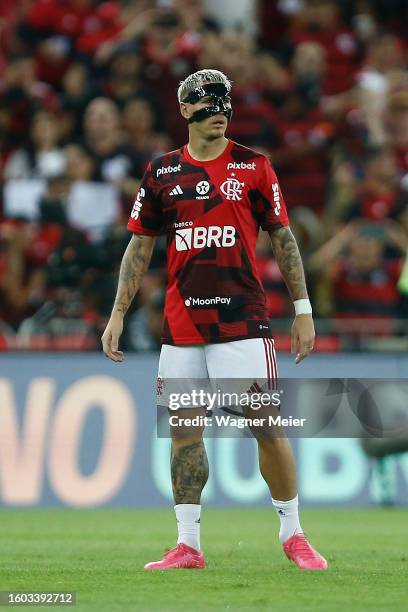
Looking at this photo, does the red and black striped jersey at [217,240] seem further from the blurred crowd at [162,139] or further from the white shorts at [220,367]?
the blurred crowd at [162,139]

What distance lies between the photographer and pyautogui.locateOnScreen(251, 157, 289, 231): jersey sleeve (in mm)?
7465

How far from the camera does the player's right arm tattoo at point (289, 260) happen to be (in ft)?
24.7

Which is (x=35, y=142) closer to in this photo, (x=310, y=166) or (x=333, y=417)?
(x=310, y=166)

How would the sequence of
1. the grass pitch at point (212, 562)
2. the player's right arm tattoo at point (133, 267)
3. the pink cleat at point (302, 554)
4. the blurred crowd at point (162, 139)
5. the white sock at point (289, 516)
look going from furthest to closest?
the blurred crowd at point (162, 139) < the player's right arm tattoo at point (133, 267) < the white sock at point (289, 516) < the pink cleat at point (302, 554) < the grass pitch at point (212, 562)

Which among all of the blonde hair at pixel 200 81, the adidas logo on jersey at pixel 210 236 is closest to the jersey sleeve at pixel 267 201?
the adidas logo on jersey at pixel 210 236

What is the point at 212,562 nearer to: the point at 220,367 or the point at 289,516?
the point at 289,516

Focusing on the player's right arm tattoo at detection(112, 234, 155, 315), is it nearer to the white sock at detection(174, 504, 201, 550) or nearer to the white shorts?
the white shorts

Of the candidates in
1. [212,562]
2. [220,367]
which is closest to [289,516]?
[212,562]

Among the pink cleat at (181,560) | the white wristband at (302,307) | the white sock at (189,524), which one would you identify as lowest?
the pink cleat at (181,560)

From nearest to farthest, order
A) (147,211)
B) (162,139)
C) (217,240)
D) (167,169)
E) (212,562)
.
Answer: (217,240), (167,169), (147,211), (212,562), (162,139)

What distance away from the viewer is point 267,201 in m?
7.48

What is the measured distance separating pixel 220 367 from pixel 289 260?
2.32 ft

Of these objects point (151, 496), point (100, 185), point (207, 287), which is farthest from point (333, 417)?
point (207, 287)

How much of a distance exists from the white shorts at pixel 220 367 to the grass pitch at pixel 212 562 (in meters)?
1.00
